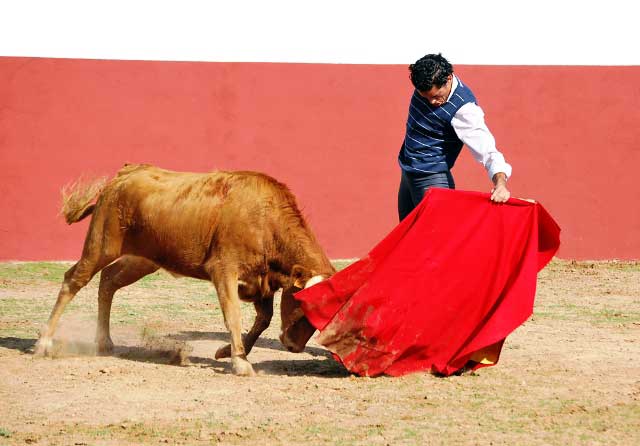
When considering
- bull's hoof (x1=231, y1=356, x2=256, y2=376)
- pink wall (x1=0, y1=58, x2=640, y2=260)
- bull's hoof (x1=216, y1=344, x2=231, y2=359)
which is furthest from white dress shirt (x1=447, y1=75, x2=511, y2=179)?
pink wall (x1=0, y1=58, x2=640, y2=260)

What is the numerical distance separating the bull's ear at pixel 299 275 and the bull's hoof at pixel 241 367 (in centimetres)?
53

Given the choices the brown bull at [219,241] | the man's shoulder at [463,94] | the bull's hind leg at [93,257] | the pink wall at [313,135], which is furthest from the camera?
the pink wall at [313,135]

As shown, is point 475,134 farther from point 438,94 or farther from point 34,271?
point 34,271

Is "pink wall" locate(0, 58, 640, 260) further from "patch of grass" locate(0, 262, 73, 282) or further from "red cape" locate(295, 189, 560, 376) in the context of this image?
"red cape" locate(295, 189, 560, 376)

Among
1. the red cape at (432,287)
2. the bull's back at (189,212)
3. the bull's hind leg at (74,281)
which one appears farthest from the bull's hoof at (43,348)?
the red cape at (432,287)

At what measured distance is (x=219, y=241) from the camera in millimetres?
6098

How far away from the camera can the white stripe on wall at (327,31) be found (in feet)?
39.8

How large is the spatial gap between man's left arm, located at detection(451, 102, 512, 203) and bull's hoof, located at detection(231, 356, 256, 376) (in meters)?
1.67

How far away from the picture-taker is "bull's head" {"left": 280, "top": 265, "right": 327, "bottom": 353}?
594 centimetres

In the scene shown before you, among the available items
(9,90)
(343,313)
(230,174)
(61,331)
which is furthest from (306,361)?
(9,90)

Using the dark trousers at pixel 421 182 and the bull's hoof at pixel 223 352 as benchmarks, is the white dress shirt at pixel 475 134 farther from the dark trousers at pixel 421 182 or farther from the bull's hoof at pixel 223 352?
the bull's hoof at pixel 223 352

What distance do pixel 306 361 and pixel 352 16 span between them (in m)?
6.81

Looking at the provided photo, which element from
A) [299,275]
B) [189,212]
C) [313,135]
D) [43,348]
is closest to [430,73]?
[299,275]

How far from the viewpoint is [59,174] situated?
11289 mm
